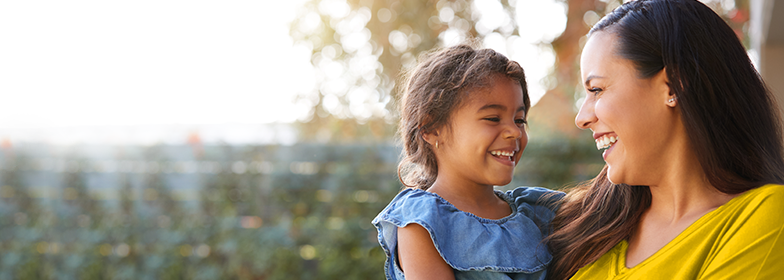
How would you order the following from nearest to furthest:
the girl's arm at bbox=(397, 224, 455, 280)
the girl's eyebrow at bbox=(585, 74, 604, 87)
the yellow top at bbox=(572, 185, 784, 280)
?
the yellow top at bbox=(572, 185, 784, 280)
the girl's eyebrow at bbox=(585, 74, 604, 87)
the girl's arm at bbox=(397, 224, 455, 280)

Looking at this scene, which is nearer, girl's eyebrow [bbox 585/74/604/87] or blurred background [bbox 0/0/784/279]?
girl's eyebrow [bbox 585/74/604/87]

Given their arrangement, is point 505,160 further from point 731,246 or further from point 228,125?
point 228,125

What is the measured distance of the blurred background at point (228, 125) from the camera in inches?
180

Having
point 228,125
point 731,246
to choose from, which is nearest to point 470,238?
point 731,246

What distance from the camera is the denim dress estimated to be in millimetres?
1544

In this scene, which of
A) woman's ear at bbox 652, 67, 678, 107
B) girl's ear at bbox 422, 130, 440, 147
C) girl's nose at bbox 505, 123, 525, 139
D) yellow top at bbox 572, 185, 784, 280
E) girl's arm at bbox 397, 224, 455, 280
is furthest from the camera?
girl's ear at bbox 422, 130, 440, 147

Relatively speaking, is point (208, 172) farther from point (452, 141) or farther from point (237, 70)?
point (452, 141)

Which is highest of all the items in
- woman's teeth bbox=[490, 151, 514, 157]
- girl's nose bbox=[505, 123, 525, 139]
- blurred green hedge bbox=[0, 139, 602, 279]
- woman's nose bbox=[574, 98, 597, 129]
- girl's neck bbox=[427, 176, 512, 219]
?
woman's nose bbox=[574, 98, 597, 129]

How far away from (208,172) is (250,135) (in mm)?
466

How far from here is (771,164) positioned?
4.28ft

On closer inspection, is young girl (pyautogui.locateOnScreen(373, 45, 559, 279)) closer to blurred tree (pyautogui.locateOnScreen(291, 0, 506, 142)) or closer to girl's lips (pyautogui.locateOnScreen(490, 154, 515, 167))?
girl's lips (pyautogui.locateOnScreen(490, 154, 515, 167))

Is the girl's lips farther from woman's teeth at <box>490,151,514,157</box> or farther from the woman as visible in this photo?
the woman

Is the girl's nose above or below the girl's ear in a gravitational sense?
above

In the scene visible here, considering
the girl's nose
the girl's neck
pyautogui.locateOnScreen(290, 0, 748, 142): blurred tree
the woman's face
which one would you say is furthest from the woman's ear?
pyautogui.locateOnScreen(290, 0, 748, 142): blurred tree
